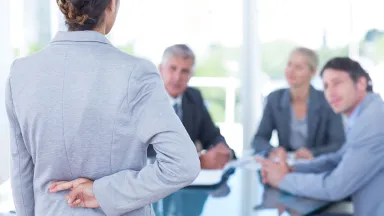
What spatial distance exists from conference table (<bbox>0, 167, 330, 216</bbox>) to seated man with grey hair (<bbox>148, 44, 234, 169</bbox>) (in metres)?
0.66

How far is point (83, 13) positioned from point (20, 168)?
341 mm

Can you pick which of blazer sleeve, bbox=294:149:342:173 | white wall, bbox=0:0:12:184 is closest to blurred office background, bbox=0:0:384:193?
white wall, bbox=0:0:12:184

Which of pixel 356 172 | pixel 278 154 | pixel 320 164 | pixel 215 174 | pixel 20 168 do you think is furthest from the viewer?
pixel 278 154

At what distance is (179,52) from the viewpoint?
3434mm

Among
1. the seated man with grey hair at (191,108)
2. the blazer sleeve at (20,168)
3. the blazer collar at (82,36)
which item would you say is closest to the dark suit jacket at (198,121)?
the seated man with grey hair at (191,108)

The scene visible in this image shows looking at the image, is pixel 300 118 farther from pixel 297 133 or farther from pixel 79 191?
pixel 79 191

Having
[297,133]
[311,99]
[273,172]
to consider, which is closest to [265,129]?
[297,133]

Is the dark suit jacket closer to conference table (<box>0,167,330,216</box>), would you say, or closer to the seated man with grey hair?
the seated man with grey hair

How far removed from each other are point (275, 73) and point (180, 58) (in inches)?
24.3

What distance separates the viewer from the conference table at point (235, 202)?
202 cm

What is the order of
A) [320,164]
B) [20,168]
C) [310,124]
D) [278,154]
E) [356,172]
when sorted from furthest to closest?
[310,124]
[278,154]
[320,164]
[356,172]
[20,168]

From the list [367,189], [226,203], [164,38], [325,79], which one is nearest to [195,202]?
[226,203]

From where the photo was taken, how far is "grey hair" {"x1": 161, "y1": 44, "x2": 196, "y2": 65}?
3.38 meters

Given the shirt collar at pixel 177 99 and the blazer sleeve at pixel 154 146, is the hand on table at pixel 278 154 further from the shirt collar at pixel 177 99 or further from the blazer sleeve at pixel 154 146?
the blazer sleeve at pixel 154 146
